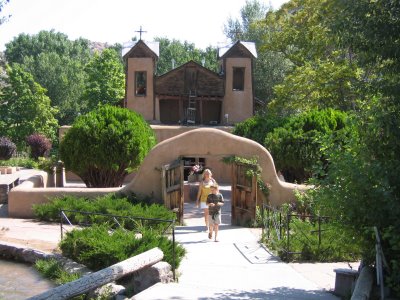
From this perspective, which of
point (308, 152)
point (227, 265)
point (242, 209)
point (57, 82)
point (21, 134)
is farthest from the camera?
point (57, 82)

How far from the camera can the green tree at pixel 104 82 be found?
5650 cm

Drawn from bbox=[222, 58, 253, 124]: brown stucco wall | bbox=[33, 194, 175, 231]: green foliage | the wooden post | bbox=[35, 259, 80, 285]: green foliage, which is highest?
bbox=[222, 58, 253, 124]: brown stucco wall

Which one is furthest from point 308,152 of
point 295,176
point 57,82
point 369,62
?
point 57,82

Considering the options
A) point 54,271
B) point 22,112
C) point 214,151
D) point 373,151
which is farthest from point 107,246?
point 22,112

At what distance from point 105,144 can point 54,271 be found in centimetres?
976

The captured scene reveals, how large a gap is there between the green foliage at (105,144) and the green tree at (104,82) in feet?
108

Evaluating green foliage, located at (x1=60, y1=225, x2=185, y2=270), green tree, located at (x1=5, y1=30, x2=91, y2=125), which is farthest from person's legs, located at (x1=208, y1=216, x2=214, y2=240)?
green tree, located at (x1=5, y1=30, x2=91, y2=125)

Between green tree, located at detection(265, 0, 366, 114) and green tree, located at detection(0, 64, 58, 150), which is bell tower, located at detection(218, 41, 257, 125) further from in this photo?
green tree, located at detection(0, 64, 58, 150)

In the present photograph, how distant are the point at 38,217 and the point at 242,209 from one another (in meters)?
6.28

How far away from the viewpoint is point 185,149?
1945 cm

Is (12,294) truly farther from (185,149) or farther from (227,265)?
(185,149)

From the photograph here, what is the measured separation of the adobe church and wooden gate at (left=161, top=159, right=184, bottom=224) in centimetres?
1767

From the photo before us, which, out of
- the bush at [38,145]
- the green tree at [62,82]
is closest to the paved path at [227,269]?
the bush at [38,145]

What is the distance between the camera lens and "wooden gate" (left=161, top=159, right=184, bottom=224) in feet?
62.4
